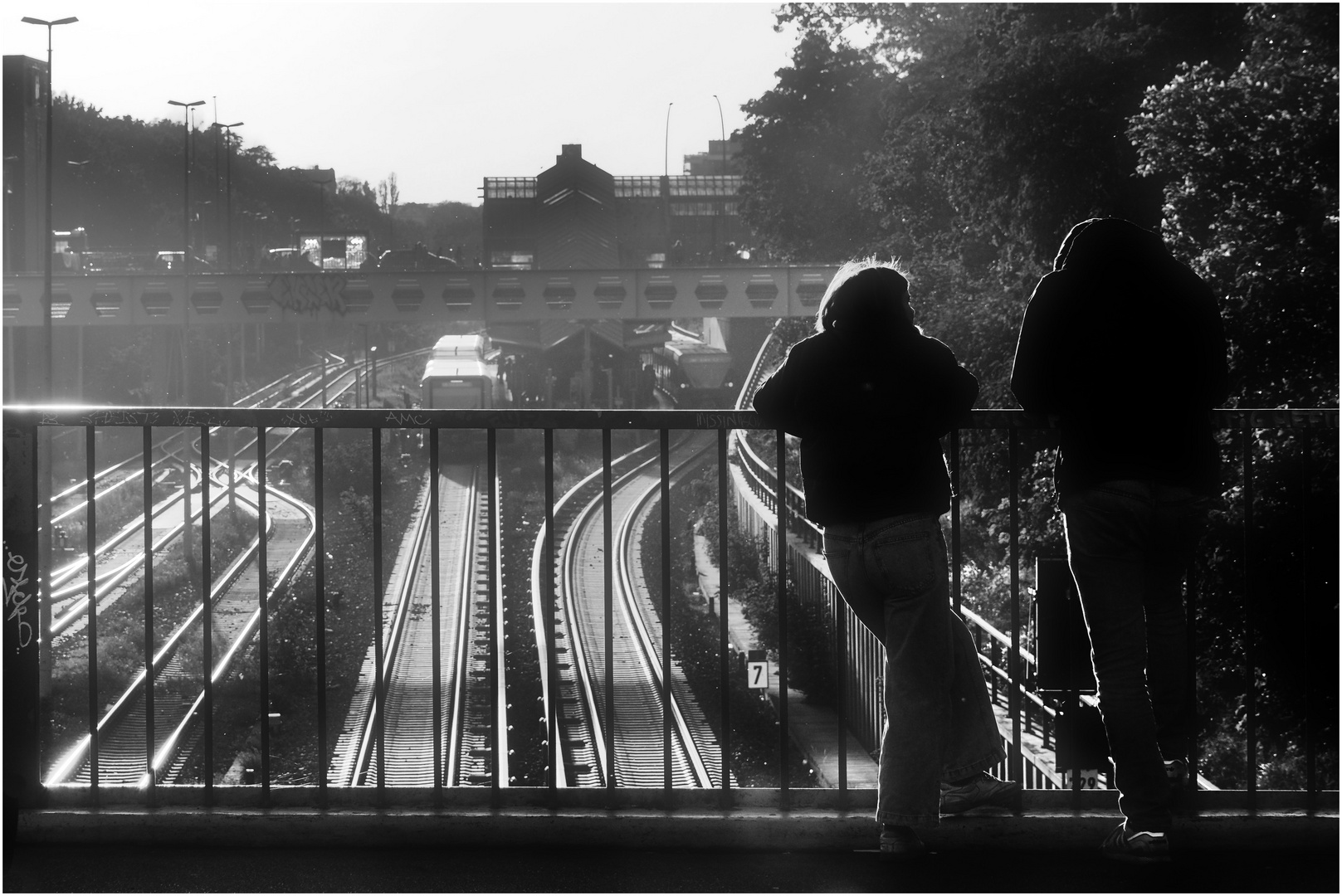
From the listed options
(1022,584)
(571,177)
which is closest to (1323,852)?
(1022,584)

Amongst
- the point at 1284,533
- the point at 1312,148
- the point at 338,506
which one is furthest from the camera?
the point at 338,506

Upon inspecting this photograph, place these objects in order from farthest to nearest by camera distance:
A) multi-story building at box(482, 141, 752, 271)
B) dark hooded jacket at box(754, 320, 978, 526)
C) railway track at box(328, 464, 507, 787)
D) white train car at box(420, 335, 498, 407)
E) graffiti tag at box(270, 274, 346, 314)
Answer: multi-story building at box(482, 141, 752, 271), white train car at box(420, 335, 498, 407), graffiti tag at box(270, 274, 346, 314), railway track at box(328, 464, 507, 787), dark hooded jacket at box(754, 320, 978, 526)

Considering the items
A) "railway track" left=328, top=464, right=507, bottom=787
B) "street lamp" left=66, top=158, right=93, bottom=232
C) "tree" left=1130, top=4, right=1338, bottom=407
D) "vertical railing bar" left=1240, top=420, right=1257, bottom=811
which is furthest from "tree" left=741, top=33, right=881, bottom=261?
"vertical railing bar" left=1240, top=420, right=1257, bottom=811

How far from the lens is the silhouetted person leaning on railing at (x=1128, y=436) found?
157 inches

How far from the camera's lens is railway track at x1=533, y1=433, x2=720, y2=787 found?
19219 millimetres

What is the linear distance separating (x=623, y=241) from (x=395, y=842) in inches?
2695

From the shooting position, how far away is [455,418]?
4465 mm

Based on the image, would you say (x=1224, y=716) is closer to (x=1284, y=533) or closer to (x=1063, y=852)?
(x=1284, y=533)

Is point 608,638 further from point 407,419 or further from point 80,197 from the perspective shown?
point 80,197

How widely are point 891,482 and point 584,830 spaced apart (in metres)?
1.36

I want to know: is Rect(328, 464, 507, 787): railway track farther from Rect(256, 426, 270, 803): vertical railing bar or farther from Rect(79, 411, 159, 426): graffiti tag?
Rect(79, 411, 159, 426): graffiti tag

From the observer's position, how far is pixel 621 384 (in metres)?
57.8

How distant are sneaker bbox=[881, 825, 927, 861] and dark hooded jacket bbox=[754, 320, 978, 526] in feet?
2.81

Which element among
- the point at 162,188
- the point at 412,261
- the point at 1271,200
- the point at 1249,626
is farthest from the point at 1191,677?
the point at 162,188
